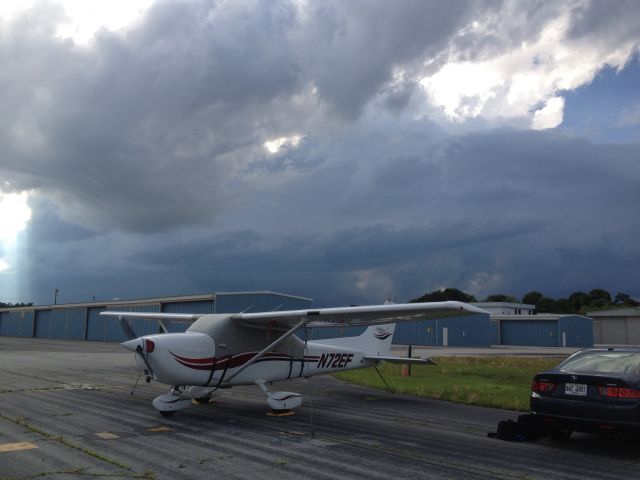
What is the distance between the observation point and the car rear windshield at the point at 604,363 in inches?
294

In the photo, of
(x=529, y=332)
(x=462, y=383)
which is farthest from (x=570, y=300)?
(x=462, y=383)

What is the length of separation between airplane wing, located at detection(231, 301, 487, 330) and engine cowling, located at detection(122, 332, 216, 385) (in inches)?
39.8

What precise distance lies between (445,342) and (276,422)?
49536 millimetres

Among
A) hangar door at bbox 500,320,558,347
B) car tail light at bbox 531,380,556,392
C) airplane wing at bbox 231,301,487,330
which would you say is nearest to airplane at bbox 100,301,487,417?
airplane wing at bbox 231,301,487,330

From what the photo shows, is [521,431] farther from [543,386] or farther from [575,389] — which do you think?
[575,389]

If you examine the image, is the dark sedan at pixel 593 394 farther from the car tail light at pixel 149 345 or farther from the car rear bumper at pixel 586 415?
the car tail light at pixel 149 345

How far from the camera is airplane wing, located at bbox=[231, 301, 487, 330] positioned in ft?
28.9

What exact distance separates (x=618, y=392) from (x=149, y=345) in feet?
24.6

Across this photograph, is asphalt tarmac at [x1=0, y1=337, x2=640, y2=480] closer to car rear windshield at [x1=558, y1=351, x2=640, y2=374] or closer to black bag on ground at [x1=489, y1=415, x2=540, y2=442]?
black bag on ground at [x1=489, y1=415, x2=540, y2=442]

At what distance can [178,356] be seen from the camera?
9961 mm

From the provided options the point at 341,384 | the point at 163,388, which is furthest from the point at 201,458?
the point at 341,384

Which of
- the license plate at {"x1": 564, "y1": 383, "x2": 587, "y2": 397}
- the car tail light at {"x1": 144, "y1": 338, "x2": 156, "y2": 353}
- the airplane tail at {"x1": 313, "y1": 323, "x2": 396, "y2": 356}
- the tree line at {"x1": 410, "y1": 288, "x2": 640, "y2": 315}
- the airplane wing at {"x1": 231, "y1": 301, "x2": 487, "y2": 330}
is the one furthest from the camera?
the tree line at {"x1": 410, "y1": 288, "x2": 640, "y2": 315}

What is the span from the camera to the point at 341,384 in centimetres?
1711

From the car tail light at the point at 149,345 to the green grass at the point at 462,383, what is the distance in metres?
7.46
